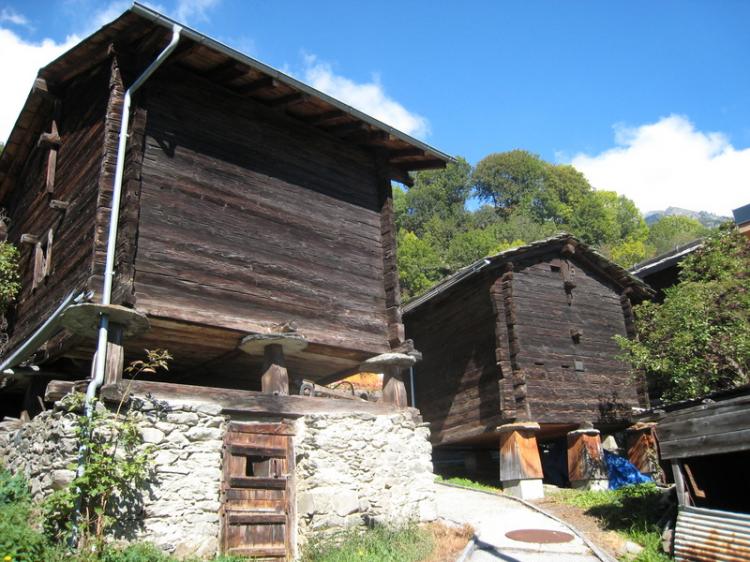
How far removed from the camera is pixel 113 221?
30.6 feet

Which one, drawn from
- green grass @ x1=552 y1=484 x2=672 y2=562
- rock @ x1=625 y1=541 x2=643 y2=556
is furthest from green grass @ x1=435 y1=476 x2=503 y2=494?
rock @ x1=625 y1=541 x2=643 y2=556

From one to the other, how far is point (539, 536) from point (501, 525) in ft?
3.76

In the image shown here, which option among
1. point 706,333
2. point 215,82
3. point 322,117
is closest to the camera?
point 215,82

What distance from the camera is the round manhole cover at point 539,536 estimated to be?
33.7ft

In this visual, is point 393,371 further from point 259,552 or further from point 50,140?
point 50,140

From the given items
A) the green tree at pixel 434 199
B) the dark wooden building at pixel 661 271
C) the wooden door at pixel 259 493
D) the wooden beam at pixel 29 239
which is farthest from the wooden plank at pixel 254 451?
the green tree at pixel 434 199

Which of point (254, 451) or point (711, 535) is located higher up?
point (254, 451)

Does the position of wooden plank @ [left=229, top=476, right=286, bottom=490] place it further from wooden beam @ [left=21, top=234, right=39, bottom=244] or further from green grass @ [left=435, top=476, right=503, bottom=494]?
green grass @ [left=435, top=476, right=503, bottom=494]

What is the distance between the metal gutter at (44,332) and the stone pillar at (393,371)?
5035 millimetres

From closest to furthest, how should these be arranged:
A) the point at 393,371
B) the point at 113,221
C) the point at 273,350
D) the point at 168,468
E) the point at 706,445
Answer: the point at 168,468
the point at 706,445
the point at 113,221
the point at 273,350
the point at 393,371

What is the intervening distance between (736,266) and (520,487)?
21.1 ft

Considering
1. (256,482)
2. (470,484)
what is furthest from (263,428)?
(470,484)

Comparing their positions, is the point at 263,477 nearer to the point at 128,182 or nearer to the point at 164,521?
the point at 164,521

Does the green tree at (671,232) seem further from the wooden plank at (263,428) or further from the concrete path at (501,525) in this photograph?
the wooden plank at (263,428)
